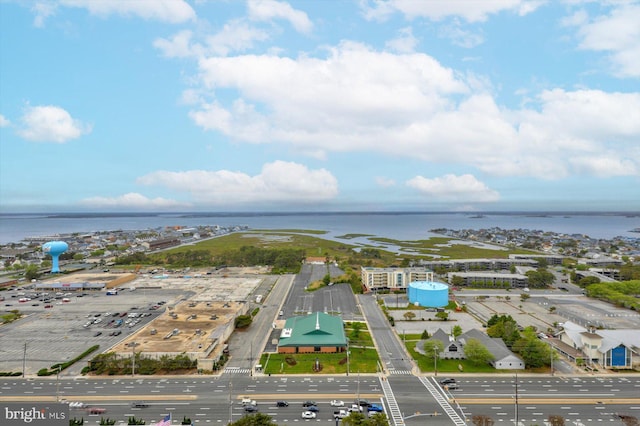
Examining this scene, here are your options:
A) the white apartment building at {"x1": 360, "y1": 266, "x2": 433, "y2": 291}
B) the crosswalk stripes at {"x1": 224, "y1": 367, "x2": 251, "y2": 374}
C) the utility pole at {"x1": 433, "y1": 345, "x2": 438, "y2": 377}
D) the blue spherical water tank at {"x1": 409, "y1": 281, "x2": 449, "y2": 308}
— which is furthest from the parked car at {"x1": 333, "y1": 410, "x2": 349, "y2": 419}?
the white apartment building at {"x1": 360, "y1": 266, "x2": 433, "y2": 291}

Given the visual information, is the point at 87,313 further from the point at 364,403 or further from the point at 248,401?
the point at 364,403

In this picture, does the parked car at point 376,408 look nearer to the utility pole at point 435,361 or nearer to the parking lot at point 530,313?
the utility pole at point 435,361

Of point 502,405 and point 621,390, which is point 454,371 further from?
point 621,390

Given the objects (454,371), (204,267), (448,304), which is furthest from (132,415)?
(204,267)

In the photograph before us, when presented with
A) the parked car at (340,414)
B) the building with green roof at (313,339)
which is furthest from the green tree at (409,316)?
the parked car at (340,414)

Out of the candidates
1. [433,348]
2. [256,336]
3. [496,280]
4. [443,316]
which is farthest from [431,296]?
[256,336]

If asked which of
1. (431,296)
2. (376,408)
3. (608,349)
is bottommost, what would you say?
(376,408)
